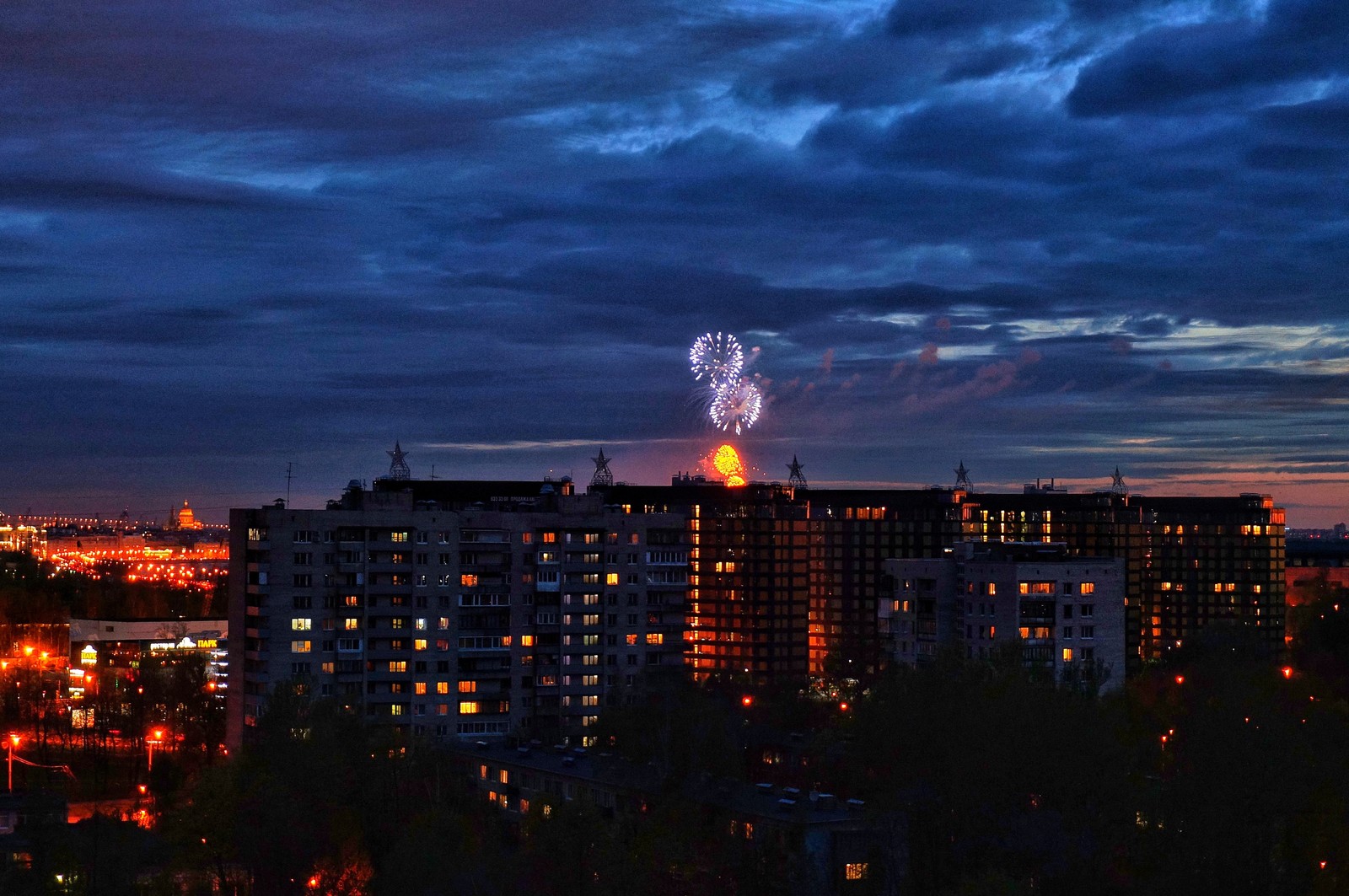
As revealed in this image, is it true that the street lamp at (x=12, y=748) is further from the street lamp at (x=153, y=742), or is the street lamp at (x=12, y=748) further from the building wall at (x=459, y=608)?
the building wall at (x=459, y=608)

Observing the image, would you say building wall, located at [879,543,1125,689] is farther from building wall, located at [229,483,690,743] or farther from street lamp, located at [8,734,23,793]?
street lamp, located at [8,734,23,793]

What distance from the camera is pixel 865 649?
312 feet

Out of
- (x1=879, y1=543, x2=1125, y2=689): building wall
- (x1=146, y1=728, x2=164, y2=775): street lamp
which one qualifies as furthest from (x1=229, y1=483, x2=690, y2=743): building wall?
(x1=146, y1=728, x2=164, y2=775): street lamp

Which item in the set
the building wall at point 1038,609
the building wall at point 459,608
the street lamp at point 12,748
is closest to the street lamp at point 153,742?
the street lamp at point 12,748

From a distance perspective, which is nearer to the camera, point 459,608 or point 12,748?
point 459,608

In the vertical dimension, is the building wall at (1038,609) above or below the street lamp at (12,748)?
above

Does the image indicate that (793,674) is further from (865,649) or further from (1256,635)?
(1256,635)

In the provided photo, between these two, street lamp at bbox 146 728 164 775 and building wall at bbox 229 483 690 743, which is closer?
building wall at bbox 229 483 690 743

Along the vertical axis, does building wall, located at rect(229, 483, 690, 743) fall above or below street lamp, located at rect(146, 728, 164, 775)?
above

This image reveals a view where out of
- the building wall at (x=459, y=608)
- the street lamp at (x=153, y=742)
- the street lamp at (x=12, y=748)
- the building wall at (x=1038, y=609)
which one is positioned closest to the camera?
the building wall at (x=459, y=608)

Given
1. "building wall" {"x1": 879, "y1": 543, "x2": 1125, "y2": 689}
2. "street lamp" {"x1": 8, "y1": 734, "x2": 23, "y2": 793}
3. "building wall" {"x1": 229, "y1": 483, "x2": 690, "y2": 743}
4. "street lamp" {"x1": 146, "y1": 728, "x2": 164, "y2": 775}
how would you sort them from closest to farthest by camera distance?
1. "building wall" {"x1": 229, "y1": 483, "x2": 690, "y2": 743}
2. "street lamp" {"x1": 8, "y1": 734, "x2": 23, "y2": 793}
3. "building wall" {"x1": 879, "y1": 543, "x2": 1125, "y2": 689}
4. "street lamp" {"x1": 146, "y1": 728, "x2": 164, "y2": 775}

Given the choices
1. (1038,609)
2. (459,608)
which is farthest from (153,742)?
(1038,609)

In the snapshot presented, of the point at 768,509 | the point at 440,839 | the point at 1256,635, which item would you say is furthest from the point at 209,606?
the point at 440,839

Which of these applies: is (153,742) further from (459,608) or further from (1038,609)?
(1038,609)
